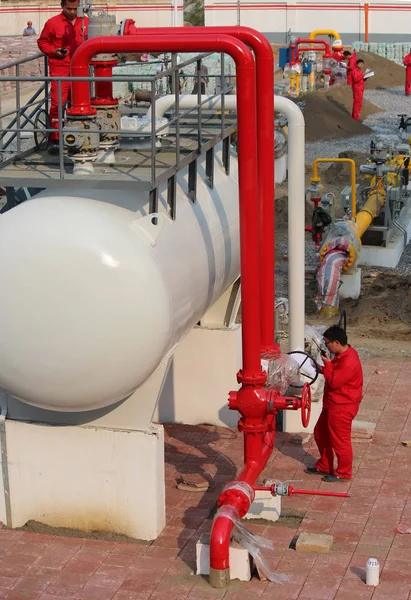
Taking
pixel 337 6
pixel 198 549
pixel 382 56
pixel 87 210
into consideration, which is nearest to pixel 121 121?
pixel 87 210

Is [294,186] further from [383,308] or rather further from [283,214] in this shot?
[283,214]

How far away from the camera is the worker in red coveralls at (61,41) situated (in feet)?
32.5

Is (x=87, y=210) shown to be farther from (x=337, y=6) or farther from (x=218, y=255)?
(x=337, y=6)

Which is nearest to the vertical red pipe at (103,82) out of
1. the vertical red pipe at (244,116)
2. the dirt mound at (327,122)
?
the vertical red pipe at (244,116)

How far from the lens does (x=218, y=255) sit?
29.6ft

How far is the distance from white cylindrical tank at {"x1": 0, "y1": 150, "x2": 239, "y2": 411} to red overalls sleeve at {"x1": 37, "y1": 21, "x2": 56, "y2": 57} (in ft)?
9.11

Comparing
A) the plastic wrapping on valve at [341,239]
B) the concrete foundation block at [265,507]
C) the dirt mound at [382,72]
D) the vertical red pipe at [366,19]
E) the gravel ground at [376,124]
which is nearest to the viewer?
the concrete foundation block at [265,507]

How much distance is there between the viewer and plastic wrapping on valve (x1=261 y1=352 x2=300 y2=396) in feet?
27.6

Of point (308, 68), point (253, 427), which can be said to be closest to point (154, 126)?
point (253, 427)

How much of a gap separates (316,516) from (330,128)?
20239mm

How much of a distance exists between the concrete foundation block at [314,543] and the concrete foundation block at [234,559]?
0.53 metres

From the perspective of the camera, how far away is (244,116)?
7703 millimetres

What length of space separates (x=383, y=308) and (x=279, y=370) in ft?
20.6

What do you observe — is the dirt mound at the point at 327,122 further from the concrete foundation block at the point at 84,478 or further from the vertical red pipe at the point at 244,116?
the concrete foundation block at the point at 84,478
